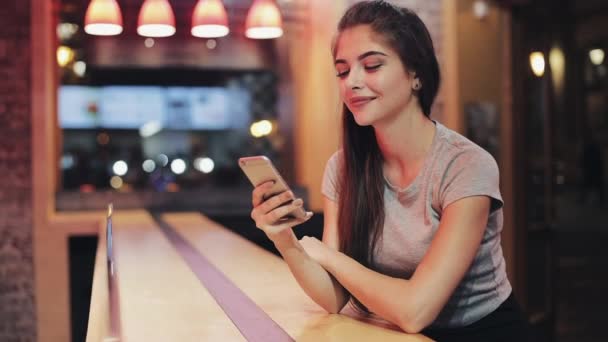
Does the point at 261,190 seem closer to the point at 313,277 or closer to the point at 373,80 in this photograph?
the point at 313,277

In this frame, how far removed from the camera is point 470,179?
179 cm

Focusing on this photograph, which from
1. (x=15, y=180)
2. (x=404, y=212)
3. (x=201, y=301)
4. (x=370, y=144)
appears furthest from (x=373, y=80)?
(x=15, y=180)

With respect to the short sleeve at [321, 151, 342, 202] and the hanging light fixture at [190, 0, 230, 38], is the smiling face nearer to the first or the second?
the short sleeve at [321, 151, 342, 202]

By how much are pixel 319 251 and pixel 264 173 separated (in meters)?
0.36

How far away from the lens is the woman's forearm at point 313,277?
6.28ft

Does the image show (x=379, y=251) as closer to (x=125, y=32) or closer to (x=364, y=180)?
(x=364, y=180)

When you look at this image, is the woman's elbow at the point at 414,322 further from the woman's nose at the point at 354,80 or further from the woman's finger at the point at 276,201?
the woman's nose at the point at 354,80

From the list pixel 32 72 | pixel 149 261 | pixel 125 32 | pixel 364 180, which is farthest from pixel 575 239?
pixel 364 180

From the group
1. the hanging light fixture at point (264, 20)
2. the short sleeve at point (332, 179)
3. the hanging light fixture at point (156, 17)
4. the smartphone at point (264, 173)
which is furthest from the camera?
the hanging light fixture at point (264, 20)

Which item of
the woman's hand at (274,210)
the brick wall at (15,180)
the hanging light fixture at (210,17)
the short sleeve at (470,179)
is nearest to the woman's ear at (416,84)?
the short sleeve at (470,179)

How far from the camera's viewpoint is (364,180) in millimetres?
2043

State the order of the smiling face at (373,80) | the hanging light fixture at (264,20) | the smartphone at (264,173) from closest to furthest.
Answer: the smartphone at (264,173) → the smiling face at (373,80) → the hanging light fixture at (264,20)

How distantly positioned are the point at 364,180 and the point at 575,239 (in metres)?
10.1

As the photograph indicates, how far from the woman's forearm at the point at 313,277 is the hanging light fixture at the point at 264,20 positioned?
3451mm
